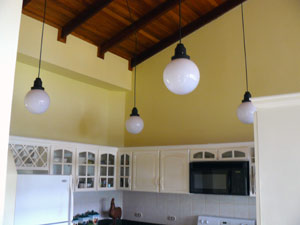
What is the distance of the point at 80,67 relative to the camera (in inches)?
189

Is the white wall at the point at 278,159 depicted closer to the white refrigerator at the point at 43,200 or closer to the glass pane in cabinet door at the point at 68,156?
the white refrigerator at the point at 43,200

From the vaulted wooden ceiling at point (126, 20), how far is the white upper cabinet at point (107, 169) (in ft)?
5.06

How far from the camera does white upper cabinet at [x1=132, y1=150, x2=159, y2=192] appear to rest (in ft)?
16.1

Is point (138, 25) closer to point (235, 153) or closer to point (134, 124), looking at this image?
point (134, 124)

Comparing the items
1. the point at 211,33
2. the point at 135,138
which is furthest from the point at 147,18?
the point at 135,138

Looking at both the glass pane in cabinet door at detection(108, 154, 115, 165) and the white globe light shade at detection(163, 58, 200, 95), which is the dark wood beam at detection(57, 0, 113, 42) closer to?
the glass pane in cabinet door at detection(108, 154, 115, 165)

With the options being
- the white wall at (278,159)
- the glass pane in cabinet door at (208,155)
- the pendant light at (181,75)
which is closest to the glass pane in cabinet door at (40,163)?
the glass pane in cabinet door at (208,155)

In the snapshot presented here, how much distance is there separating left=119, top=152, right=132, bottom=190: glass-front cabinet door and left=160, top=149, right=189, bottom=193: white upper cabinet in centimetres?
61

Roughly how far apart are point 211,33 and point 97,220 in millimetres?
3360

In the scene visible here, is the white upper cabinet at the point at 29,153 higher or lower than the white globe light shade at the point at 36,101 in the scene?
lower

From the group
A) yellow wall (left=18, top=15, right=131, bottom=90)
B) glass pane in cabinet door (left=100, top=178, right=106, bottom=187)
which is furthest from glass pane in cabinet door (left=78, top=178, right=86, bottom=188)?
yellow wall (left=18, top=15, right=131, bottom=90)

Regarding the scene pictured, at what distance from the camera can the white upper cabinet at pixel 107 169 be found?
16.6 feet

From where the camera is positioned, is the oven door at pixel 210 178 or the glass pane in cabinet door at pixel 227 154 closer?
the oven door at pixel 210 178

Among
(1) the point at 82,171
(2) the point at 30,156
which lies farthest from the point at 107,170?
(2) the point at 30,156
